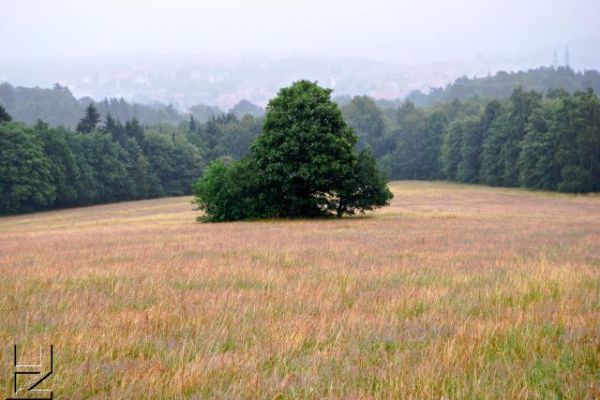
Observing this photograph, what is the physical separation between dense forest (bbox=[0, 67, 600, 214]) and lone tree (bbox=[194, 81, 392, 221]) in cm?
1453

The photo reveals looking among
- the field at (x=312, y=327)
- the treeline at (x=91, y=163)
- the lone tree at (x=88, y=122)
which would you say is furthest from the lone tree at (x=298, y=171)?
the lone tree at (x=88, y=122)

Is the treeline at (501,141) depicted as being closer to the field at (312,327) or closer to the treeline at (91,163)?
the treeline at (91,163)

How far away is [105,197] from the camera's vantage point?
9975 cm

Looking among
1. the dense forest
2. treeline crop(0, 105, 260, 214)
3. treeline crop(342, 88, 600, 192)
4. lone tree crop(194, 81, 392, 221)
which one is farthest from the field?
treeline crop(342, 88, 600, 192)

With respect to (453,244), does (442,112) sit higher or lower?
higher

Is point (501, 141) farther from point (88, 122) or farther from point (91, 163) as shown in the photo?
point (88, 122)

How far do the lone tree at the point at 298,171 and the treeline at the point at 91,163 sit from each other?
146 ft

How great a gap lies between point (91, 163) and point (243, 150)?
56.3 meters

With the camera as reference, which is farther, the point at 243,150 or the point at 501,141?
the point at 243,150

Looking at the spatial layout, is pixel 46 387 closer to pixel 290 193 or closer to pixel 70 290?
pixel 70 290

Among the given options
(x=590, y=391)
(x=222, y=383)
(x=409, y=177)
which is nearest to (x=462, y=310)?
(x=590, y=391)

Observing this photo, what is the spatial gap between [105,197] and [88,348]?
98064 millimetres

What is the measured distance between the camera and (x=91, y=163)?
322 ft

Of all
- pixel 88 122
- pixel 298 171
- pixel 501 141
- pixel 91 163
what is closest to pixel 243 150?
pixel 88 122
